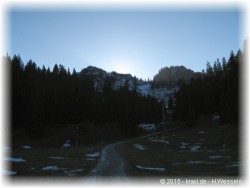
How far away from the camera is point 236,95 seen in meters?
63.2

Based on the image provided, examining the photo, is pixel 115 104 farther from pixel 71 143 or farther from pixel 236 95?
pixel 236 95

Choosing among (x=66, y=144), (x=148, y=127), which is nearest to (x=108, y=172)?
(x=66, y=144)

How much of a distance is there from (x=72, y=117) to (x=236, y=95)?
6680 centimetres

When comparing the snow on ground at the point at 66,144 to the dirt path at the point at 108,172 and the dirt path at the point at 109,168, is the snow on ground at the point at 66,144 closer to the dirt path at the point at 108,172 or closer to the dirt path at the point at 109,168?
the dirt path at the point at 109,168

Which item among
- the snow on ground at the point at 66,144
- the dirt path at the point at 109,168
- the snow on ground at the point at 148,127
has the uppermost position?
the dirt path at the point at 109,168

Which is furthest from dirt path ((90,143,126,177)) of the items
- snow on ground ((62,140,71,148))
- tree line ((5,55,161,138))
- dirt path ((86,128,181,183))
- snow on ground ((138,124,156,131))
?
snow on ground ((138,124,156,131))

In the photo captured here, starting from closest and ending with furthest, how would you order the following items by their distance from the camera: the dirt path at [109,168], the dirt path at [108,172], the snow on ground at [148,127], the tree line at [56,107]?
the dirt path at [108,172] → the dirt path at [109,168] → the tree line at [56,107] → the snow on ground at [148,127]

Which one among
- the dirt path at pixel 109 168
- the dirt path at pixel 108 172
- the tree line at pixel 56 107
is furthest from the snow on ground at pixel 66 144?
the dirt path at pixel 108 172

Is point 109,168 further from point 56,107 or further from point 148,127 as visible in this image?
point 148,127

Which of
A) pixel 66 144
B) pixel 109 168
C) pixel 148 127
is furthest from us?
pixel 148 127

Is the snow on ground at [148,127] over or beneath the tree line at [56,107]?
beneath

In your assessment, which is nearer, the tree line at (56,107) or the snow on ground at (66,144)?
the snow on ground at (66,144)

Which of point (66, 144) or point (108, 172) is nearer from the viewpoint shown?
point (108, 172)

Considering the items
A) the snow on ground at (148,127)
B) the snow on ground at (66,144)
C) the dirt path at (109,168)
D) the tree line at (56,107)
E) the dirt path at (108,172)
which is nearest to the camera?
the dirt path at (108,172)
